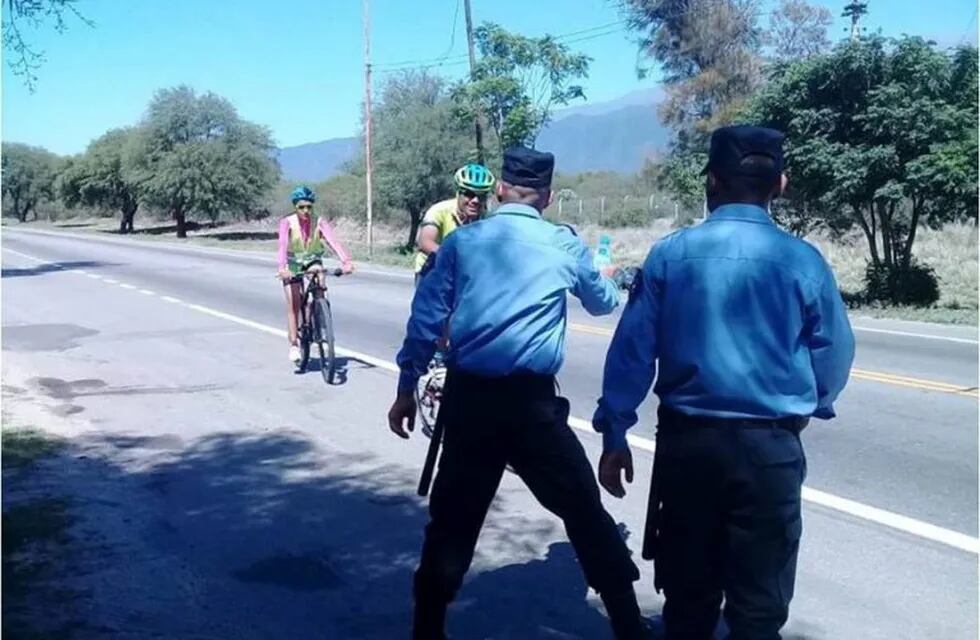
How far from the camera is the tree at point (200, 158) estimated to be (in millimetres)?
63922

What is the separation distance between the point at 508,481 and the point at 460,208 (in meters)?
1.75

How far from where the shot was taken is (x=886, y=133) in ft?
61.4

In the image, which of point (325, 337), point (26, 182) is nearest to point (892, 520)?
point (325, 337)

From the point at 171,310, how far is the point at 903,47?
13.4 meters

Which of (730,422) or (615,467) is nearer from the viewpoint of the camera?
(730,422)

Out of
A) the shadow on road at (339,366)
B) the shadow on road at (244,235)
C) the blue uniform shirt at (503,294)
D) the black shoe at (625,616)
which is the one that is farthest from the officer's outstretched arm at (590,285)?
the shadow on road at (244,235)

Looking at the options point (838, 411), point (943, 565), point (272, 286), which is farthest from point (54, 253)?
point (943, 565)

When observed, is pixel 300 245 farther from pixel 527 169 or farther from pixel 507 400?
pixel 507 400

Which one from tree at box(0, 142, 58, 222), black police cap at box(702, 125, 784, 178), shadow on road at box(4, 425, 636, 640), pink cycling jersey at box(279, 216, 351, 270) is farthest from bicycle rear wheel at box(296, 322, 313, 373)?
tree at box(0, 142, 58, 222)

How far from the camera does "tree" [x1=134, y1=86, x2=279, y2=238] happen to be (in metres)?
63.9

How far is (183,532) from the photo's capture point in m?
5.84

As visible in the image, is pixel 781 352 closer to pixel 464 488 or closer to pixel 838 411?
pixel 464 488

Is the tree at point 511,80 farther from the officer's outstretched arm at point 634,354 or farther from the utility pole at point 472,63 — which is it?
the officer's outstretched arm at point 634,354

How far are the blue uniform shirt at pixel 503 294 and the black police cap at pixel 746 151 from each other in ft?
3.00
